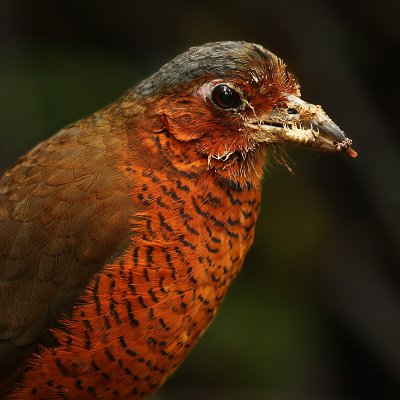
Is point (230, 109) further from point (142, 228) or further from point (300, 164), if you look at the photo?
point (300, 164)

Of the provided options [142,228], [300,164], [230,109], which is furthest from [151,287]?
[300,164]

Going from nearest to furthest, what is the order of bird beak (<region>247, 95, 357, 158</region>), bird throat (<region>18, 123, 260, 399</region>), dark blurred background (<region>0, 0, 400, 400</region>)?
bird throat (<region>18, 123, 260, 399</region>) → bird beak (<region>247, 95, 357, 158</region>) → dark blurred background (<region>0, 0, 400, 400</region>)

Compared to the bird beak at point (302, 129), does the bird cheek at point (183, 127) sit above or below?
above

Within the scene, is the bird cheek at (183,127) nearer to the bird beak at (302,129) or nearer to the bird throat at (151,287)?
the bird throat at (151,287)

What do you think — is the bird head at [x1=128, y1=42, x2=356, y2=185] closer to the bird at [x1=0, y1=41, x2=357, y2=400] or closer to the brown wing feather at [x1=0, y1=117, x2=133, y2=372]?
the bird at [x1=0, y1=41, x2=357, y2=400]

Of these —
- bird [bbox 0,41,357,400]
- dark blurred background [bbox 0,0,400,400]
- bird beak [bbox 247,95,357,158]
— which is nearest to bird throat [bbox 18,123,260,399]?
bird [bbox 0,41,357,400]

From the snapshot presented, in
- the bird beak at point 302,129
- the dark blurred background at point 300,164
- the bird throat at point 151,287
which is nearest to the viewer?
the bird throat at point 151,287

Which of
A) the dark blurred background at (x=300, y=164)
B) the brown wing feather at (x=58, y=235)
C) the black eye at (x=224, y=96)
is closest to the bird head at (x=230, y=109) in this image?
the black eye at (x=224, y=96)
